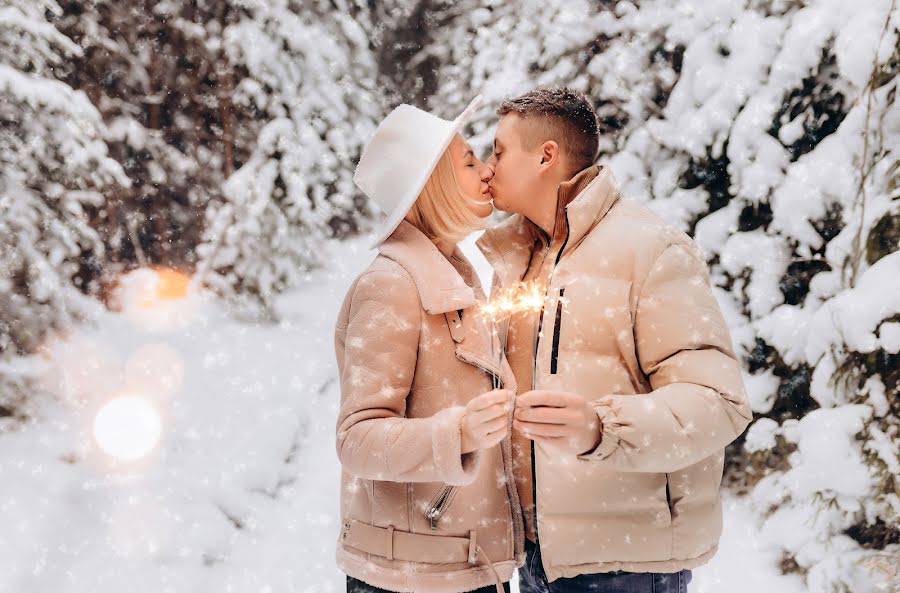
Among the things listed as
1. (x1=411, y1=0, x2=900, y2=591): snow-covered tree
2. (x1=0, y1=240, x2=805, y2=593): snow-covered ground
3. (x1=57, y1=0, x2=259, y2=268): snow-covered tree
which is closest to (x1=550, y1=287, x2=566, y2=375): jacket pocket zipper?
(x1=411, y1=0, x2=900, y2=591): snow-covered tree

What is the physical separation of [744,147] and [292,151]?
472 cm

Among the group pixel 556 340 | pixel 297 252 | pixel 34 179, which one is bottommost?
pixel 556 340

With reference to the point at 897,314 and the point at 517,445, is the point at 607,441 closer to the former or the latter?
the point at 517,445

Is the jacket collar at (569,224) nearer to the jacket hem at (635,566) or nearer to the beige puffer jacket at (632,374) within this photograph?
the beige puffer jacket at (632,374)

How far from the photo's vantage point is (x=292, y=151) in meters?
7.45

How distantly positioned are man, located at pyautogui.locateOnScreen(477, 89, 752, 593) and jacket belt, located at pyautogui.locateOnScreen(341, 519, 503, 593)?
25cm

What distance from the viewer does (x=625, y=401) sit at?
183cm

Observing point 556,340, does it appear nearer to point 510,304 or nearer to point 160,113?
point 510,304

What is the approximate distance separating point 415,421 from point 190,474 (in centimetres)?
434

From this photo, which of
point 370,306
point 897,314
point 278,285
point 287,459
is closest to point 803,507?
point 897,314

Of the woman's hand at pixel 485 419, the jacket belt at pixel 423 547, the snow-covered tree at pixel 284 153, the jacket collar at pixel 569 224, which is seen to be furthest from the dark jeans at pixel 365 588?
the snow-covered tree at pixel 284 153

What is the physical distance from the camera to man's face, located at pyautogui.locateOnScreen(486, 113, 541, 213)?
243cm

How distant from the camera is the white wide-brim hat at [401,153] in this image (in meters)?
2.11

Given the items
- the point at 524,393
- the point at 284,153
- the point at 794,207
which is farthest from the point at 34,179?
the point at 794,207
